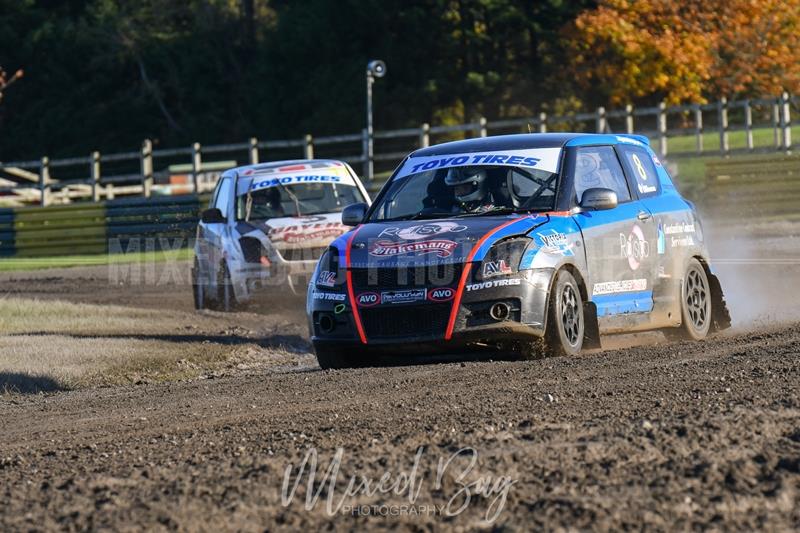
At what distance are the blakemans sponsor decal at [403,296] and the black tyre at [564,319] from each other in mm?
844

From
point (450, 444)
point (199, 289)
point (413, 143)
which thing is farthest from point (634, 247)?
point (413, 143)

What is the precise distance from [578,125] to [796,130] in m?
9.35

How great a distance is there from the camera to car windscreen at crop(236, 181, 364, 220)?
15.8 meters

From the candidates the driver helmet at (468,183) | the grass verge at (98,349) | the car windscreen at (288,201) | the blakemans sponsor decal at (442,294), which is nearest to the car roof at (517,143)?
the driver helmet at (468,183)

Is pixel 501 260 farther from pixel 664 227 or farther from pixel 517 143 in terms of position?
pixel 664 227

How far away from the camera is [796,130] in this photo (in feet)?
127

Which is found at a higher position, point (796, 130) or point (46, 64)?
point (46, 64)

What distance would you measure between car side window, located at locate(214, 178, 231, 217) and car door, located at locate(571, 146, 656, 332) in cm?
656

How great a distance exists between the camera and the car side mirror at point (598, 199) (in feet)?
31.8

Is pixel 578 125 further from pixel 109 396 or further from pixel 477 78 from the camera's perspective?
pixel 109 396

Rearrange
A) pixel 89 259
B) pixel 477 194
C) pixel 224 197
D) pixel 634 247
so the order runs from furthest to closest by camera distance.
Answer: pixel 89 259, pixel 224 197, pixel 634 247, pixel 477 194

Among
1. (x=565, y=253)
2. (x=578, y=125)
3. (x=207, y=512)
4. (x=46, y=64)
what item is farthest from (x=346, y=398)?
(x=46, y=64)

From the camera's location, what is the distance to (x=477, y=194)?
9844 millimetres

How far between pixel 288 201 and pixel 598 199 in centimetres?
676
